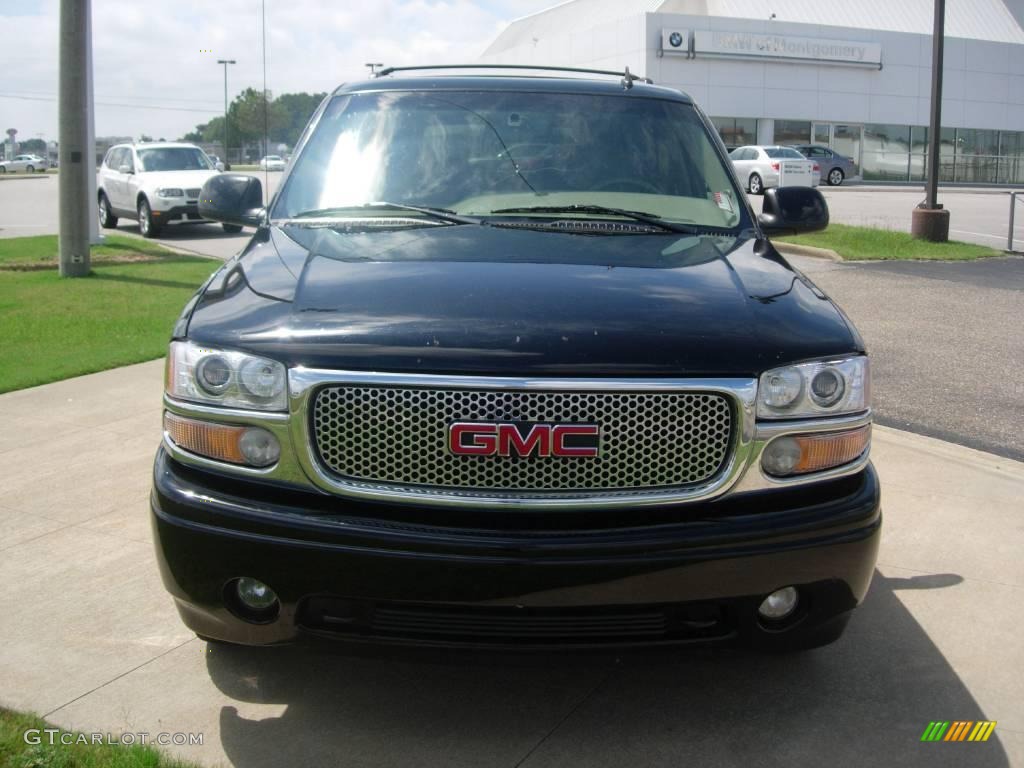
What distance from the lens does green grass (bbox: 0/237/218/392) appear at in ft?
26.0

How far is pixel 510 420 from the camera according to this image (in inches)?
106

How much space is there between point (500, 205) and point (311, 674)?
1.76 m

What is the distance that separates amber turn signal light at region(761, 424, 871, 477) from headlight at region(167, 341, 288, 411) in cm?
127

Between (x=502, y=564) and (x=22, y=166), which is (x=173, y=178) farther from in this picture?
(x=22, y=166)

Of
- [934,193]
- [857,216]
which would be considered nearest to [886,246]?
[934,193]

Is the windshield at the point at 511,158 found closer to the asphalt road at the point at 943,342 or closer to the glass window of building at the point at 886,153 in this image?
the asphalt road at the point at 943,342

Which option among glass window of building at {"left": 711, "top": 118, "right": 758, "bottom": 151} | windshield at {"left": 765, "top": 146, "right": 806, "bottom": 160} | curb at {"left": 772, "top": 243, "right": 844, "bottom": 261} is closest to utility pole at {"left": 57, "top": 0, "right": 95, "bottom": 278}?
curb at {"left": 772, "top": 243, "right": 844, "bottom": 261}

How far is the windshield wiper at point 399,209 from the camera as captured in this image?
3.81 m

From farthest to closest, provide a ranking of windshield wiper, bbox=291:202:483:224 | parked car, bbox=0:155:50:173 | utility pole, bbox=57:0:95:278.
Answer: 1. parked car, bbox=0:155:50:173
2. utility pole, bbox=57:0:95:278
3. windshield wiper, bbox=291:202:483:224

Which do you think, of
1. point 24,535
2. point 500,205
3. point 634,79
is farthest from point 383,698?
point 634,79

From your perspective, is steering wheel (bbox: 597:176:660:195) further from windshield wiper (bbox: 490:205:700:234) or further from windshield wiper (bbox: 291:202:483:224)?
windshield wiper (bbox: 291:202:483:224)

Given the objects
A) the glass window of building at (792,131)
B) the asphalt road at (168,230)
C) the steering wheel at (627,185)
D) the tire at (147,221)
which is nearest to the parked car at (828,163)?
the glass window of building at (792,131)
